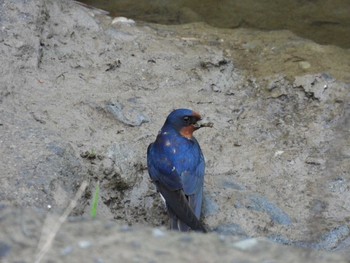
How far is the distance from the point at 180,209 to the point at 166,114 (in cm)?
121

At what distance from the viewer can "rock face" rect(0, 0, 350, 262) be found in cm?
621

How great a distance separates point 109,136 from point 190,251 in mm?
2977

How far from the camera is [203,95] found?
24.2 feet

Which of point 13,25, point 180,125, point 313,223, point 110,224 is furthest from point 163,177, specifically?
point 110,224

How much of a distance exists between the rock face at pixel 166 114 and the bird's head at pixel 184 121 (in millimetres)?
300

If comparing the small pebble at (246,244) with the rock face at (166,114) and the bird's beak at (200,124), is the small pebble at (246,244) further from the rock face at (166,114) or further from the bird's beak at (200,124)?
the bird's beak at (200,124)

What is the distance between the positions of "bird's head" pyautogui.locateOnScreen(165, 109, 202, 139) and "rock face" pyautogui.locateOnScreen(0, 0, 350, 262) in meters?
0.30

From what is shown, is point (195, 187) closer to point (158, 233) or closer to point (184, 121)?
point (184, 121)

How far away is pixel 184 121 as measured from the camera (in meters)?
6.60

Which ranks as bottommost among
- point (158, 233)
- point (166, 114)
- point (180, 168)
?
point (180, 168)

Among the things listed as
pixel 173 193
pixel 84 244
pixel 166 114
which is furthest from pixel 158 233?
pixel 166 114

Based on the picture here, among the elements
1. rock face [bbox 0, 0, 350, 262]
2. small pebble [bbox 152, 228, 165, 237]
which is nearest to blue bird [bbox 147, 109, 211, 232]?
rock face [bbox 0, 0, 350, 262]

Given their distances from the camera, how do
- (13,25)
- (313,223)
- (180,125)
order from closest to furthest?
(313,223)
(180,125)
(13,25)

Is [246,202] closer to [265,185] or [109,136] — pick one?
[265,185]
